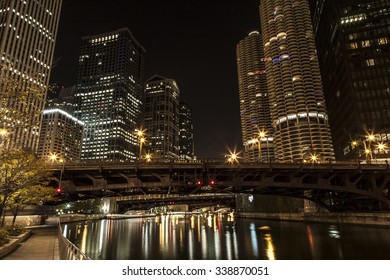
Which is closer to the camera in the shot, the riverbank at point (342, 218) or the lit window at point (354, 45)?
the riverbank at point (342, 218)

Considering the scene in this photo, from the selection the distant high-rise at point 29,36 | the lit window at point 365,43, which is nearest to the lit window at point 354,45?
the lit window at point 365,43

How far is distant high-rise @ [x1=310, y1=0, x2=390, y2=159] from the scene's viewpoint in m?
112

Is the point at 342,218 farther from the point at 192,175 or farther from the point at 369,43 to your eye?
the point at 369,43

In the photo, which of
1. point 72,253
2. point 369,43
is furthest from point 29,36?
point 72,253

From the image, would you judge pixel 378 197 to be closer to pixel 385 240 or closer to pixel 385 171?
pixel 385 171

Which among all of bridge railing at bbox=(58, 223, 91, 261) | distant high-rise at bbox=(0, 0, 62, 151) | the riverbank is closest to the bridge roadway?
the riverbank

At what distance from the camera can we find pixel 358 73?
120 meters

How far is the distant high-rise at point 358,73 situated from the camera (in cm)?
11181

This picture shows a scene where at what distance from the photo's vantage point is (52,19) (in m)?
171

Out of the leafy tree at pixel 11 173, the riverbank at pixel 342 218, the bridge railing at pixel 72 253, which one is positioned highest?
the leafy tree at pixel 11 173

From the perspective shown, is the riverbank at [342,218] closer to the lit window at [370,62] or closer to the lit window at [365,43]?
the lit window at [370,62]
